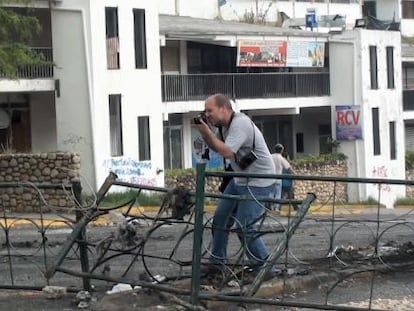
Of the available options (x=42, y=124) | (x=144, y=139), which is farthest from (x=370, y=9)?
(x=42, y=124)

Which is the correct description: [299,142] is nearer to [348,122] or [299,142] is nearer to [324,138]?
[324,138]

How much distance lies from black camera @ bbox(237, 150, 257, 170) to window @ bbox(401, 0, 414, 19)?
1983 inches

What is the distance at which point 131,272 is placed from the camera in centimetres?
912

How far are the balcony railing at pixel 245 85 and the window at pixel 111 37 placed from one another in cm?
368

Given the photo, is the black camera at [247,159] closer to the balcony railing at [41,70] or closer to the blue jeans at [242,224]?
the blue jeans at [242,224]

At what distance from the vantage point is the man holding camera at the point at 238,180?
26.8ft

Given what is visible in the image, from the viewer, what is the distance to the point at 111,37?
2706cm

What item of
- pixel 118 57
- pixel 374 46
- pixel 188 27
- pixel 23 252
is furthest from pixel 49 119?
pixel 23 252

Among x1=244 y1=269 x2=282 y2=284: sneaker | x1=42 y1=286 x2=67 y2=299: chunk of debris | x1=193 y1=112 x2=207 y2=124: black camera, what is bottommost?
x1=42 y1=286 x2=67 y2=299: chunk of debris

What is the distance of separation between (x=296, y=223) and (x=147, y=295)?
1.33 meters

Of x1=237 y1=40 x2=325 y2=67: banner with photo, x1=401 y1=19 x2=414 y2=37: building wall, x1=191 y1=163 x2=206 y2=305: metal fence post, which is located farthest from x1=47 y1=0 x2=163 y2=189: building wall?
x1=401 y1=19 x2=414 y2=37: building wall

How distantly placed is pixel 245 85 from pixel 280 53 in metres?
2.22

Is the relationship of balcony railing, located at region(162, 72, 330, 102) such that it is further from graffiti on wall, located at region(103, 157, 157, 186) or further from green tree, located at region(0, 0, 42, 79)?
green tree, located at region(0, 0, 42, 79)

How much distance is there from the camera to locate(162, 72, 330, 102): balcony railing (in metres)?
31.4
